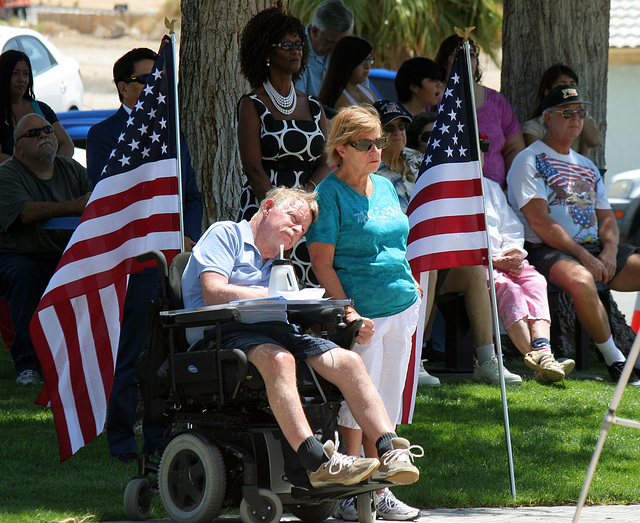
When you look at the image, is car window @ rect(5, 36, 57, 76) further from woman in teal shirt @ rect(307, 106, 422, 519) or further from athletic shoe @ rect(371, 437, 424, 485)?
athletic shoe @ rect(371, 437, 424, 485)

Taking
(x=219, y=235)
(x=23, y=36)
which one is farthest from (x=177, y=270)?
(x=23, y=36)

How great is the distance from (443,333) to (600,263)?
Answer: 4.88 ft

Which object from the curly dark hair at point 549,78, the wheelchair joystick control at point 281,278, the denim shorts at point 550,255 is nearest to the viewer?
the wheelchair joystick control at point 281,278

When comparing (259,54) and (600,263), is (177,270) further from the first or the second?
(600,263)

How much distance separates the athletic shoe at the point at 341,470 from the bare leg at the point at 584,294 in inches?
170

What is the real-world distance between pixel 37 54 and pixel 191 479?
37.6 ft

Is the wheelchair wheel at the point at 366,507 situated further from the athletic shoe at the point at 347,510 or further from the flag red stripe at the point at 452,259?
the flag red stripe at the point at 452,259

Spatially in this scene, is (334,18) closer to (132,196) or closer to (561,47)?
(561,47)

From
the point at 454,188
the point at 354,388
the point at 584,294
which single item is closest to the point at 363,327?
the point at 354,388

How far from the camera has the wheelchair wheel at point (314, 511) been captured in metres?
4.83

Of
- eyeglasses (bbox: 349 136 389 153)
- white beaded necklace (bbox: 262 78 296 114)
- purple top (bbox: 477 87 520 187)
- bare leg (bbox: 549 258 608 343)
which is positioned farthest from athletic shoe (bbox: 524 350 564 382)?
eyeglasses (bbox: 349 136 389 153)

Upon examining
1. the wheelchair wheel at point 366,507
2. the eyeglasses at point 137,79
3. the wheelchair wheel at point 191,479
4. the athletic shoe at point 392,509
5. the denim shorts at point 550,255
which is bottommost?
the athletic shoe at point 392,509

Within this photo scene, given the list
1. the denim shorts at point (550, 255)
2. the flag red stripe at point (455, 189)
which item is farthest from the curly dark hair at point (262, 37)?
the denim shorts at point (550, 255)

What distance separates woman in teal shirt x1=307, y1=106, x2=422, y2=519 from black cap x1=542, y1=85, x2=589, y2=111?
362cm
